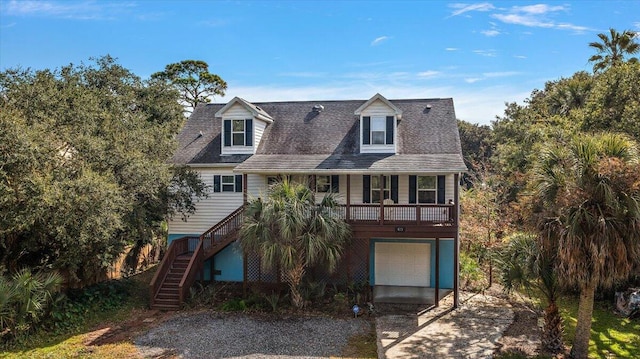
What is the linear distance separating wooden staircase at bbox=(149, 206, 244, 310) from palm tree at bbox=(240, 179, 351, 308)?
2.27 meters

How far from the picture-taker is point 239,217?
17.6m

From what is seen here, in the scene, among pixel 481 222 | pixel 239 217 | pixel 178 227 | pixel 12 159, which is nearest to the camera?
pixel 12 159

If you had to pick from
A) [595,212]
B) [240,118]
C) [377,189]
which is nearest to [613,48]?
[377,189]

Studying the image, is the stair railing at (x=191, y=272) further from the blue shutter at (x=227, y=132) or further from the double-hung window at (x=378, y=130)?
the double-hung window at (x=378, y=130)

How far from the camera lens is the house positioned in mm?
16219

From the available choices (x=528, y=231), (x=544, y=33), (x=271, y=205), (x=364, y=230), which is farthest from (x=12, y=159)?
(x=544, y=33)

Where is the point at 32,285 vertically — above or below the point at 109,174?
below

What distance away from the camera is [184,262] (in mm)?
17609

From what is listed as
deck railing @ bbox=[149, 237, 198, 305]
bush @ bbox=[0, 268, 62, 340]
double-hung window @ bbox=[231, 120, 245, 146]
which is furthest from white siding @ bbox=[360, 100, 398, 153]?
bush @ bbox=[0, 268, 62, 340]

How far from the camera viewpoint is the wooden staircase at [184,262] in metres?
15.9

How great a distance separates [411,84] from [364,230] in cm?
1178

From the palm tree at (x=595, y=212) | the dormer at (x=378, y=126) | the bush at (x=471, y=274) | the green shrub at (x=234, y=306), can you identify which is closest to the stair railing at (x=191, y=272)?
the green shrub at (x=234, y=306)

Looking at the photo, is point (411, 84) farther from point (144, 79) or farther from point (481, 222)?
point (144, 79)

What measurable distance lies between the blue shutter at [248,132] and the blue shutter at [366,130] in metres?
5.44
